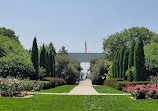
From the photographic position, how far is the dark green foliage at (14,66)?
20.6m

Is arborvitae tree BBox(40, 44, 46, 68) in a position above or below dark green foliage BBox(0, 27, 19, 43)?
below

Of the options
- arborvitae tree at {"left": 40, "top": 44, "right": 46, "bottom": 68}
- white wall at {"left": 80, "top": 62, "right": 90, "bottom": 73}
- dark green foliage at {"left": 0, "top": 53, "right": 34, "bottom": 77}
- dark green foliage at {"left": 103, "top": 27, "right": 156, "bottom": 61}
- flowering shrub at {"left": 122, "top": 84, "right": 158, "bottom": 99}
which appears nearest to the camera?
flowering shrub at {"left": 122, "top": 84, "right": 158, "bottom": 99}

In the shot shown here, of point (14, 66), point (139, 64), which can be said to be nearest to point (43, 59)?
point (14, 66)

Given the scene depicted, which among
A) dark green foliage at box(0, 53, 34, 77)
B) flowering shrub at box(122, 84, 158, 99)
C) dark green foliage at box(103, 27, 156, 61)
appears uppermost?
dark green foliage at box(103, 27, 156, 61)

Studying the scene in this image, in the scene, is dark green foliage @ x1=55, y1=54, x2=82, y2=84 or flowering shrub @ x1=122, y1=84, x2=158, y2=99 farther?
dark green foliage @ x1=55, y1=54, x2=82, y2=84

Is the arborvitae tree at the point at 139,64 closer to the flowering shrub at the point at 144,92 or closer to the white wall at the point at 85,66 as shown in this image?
the flowering shrub at the point at 144,92

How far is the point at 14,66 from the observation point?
67.7 ft

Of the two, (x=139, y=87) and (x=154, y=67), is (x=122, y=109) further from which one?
(x=154, y=67)

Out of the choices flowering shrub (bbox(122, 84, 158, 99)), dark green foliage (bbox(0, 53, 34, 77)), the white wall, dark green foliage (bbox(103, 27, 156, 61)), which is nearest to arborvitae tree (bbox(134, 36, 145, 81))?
flowering shrub (bbox(122, 84, 158, 99))

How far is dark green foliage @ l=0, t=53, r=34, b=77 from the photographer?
20.6 m

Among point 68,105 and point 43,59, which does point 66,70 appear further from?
point 68,105

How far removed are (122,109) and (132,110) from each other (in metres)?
0.42

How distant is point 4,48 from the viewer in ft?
83.5

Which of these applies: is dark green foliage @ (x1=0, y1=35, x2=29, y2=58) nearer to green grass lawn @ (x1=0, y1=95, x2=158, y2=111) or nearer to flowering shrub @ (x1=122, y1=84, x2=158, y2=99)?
green grass lawn @ (x1=0, y1=95, x2=158, y2=111)
